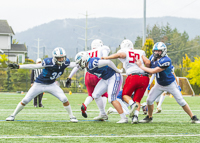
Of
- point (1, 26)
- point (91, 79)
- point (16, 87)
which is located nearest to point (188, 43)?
point (1, 26)

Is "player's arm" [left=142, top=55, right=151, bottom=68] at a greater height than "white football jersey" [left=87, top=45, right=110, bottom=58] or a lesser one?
lesser

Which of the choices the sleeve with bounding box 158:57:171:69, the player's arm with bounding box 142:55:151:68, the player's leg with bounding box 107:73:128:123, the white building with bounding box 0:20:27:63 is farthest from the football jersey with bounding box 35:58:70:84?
the white building with bounding box 0:20:27:63

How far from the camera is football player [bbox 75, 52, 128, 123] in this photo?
22.0 ft

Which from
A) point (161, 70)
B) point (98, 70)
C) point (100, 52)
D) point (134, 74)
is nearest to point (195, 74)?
point (100, 52)

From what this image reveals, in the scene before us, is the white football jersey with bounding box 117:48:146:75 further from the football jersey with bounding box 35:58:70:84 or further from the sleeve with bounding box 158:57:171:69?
the football jersey with bounding box 35:58:70:84

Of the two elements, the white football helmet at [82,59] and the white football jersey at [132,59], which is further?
the white football jersey at [132,59]

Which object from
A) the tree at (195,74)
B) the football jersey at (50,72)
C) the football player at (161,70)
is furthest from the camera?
the tree at (195,74)

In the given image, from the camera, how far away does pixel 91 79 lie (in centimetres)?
802

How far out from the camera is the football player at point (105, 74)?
6715 mm

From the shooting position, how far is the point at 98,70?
273 inches

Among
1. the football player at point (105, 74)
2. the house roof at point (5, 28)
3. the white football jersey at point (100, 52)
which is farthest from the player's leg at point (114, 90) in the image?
the house roof at point (5, 28)

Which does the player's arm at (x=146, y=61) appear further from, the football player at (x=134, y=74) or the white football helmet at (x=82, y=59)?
the white football helmet at (x=82, y=59)

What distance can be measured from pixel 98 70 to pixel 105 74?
26 centimetres

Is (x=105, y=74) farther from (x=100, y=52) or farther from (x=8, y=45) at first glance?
(x=8, y=45)
